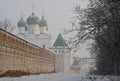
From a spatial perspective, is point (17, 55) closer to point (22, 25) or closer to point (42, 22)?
point (22, 25)

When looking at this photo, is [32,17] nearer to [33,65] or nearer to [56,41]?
[56,41]

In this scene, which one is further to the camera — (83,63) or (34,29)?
(34,29)

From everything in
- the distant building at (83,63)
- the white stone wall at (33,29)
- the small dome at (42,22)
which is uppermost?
the small dome at (42,22)

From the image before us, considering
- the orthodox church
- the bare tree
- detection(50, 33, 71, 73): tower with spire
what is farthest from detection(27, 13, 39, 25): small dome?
the bare tree

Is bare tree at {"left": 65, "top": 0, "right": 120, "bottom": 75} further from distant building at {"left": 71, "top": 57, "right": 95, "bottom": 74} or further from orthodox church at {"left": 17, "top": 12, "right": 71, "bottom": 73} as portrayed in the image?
orthodox church at {"left": 17, "top": 12, "right": 71, "bottom": 73}

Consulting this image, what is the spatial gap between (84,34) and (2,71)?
14301 millimetres

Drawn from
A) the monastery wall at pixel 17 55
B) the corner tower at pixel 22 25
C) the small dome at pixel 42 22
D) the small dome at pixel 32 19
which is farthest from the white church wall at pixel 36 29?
the monastery wall at pixel 17 55

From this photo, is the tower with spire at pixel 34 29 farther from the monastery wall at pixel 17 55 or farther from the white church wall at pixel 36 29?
the monastery wall at pixel 17 55

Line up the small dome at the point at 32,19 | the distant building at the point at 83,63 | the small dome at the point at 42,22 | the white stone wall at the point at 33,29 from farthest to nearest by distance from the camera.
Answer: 1. the small dome at the point at 42,22
2. the white stone wall at the point at 33,29
3. the small dome at the point at 32,19
4. the distant building at the point at 83,63

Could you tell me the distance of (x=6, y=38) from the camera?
33656 millimetres

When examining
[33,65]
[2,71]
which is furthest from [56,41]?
[2,71]

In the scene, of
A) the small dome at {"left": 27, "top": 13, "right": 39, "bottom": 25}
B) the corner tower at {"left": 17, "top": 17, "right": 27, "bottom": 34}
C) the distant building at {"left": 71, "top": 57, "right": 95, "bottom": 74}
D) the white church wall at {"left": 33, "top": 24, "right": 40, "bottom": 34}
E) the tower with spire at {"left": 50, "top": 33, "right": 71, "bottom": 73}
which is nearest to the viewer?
the distant building at {"left": 71, "top": 57, "right": 95, "bottom": 74}

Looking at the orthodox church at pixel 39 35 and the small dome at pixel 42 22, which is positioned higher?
the small dome at pixel 42 22

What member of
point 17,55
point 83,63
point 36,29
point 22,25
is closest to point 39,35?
point 36,29
